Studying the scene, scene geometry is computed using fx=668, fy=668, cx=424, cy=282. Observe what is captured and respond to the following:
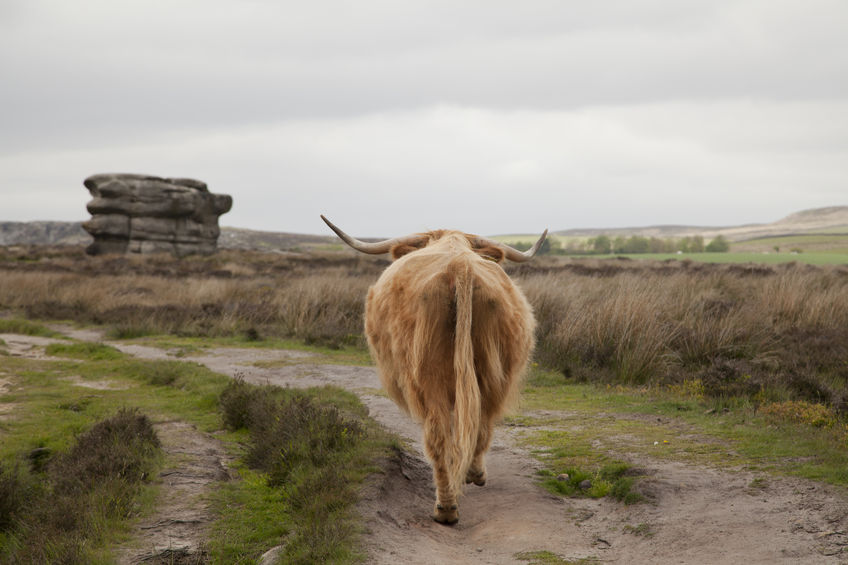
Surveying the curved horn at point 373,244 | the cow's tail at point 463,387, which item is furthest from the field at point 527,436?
the curved horn at point 373,244

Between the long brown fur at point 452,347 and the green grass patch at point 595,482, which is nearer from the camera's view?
the long brown fur at point 452,347

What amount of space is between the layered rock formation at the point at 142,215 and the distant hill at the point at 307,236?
23322mm

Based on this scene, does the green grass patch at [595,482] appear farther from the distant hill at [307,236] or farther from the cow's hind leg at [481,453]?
the distant hill at [307,236]

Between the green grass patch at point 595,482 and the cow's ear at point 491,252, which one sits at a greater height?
the cow's ear at point 491,252

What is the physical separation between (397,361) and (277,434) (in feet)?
6.97

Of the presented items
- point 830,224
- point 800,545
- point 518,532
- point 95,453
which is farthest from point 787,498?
point 830,224

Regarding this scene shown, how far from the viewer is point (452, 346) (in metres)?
4.19

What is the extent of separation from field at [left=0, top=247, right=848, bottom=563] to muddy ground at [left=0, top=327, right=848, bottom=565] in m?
0.02

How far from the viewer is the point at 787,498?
4.46 m

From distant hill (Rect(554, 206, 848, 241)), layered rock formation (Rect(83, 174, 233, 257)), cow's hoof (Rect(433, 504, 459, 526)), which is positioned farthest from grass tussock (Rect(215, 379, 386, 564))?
distant hill (Rect(554, 206, 848, 241))

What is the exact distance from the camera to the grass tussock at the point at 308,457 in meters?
3.88

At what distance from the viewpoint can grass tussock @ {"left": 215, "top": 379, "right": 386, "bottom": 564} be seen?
388 cm

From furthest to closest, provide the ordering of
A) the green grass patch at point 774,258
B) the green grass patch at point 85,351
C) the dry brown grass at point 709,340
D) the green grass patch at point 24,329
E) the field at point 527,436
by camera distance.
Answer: the green grass patch at point 774,258
the green grass patch at point 24,329
the green grass patch at point 85,351
the dry brown grass at point 709,340
the field at point 527,436

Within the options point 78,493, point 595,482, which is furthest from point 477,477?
point 78,493
